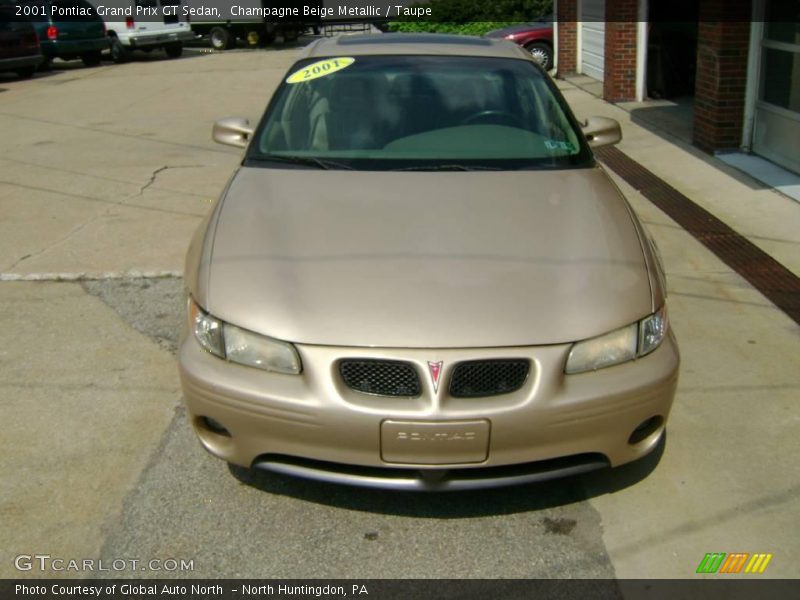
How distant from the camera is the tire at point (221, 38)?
27.3 m

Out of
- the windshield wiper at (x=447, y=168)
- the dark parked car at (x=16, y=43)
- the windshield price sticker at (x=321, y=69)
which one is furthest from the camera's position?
the dark parked car at (x=16, y=43)

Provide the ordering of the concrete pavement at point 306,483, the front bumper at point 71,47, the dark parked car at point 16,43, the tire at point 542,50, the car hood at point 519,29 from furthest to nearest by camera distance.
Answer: the front bumper at point 71,47 < the dark parked car at point 16,43 < the tire at point 542,50 < the car hood at point 519,29 < the concrete pavement at point 306,483

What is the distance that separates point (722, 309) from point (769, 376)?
90cm

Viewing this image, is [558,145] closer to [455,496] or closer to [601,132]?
[601,132]

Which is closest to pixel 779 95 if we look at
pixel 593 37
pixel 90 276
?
pixel 90 276

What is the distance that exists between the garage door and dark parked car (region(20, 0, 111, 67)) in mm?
12304

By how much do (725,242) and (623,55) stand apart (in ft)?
22.9

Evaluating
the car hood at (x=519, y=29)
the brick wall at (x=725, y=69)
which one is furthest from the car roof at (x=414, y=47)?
the car hood at (x=519, y=29)

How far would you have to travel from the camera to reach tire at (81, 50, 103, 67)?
22.8 metres

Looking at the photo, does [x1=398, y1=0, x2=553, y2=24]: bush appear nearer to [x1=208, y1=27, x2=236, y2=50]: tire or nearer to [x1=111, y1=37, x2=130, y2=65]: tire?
[x1=208, y1=27, x2=236, y2=50]: tire

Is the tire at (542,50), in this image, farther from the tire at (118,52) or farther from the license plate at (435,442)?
the license plate at (435,442)

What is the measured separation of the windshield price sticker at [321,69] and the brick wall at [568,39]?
41.4 feet

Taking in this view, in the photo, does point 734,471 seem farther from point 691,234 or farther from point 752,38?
point 752,38

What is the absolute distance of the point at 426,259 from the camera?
11.2 ft
